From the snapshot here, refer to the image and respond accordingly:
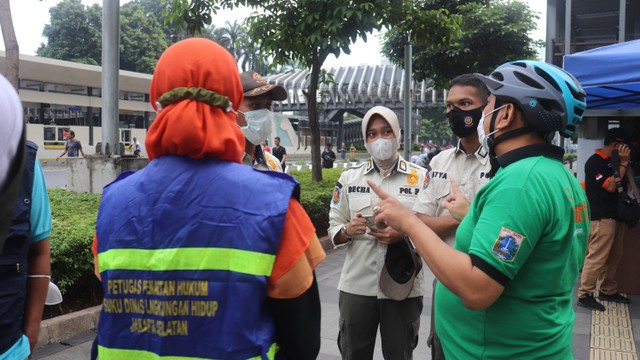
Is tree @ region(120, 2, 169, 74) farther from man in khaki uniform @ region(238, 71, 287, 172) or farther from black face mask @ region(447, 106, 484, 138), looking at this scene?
black face mask @ region(447, 106, 484, 138)

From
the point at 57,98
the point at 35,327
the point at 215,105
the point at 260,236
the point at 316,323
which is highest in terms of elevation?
the point at 57,98

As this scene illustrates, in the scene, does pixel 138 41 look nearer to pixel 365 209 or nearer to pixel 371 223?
pixel 365 209

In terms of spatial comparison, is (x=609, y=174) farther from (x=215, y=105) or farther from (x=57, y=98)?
(x=57, y=98)

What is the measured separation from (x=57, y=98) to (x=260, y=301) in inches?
1271

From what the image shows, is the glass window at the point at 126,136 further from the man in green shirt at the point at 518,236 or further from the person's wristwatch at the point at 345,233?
the man in green shirt at the point at 518,236

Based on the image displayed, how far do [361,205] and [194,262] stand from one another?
1788mm

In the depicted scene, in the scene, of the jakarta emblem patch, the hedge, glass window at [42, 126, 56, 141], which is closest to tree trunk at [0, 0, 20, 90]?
the hedge

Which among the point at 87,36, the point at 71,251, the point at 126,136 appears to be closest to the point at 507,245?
the point at 71,251

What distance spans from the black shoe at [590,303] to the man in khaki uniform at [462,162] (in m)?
3.26

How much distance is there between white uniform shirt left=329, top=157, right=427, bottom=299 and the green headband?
1673 millimetres

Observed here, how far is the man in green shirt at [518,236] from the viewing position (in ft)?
4.64

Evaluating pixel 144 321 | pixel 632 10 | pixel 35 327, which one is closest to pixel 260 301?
pixel 144 321

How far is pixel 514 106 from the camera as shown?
162 centimetres

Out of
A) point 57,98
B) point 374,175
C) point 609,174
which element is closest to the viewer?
point 374,175
